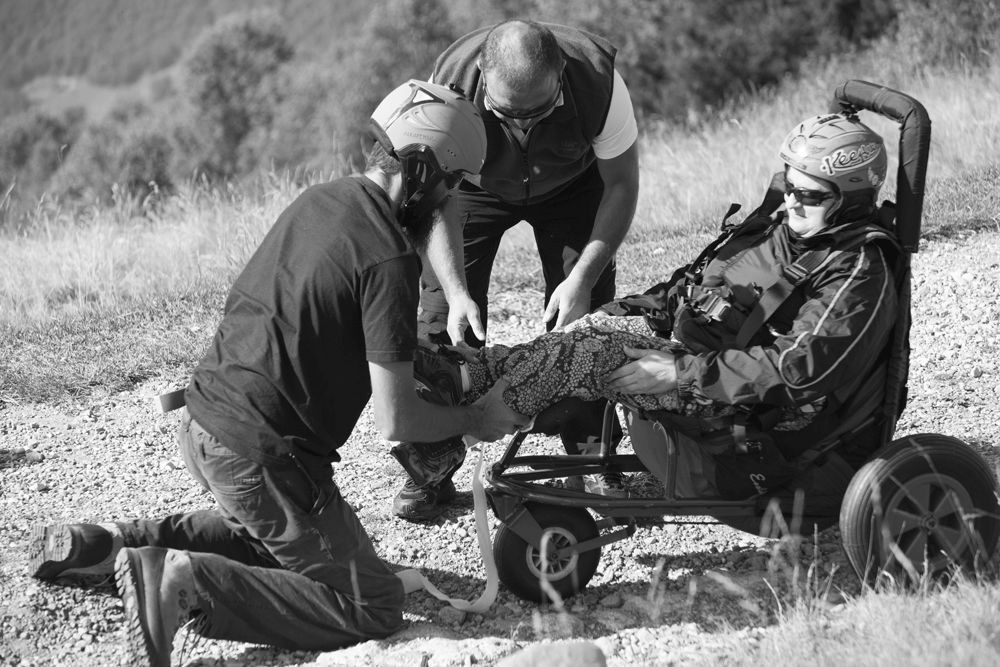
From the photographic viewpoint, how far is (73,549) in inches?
136

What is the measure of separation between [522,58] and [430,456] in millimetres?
1617

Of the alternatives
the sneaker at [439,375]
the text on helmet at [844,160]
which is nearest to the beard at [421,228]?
the sneaker at [439,375]

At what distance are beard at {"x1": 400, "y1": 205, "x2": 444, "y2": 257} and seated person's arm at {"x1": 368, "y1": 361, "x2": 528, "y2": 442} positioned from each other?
450 millimetres

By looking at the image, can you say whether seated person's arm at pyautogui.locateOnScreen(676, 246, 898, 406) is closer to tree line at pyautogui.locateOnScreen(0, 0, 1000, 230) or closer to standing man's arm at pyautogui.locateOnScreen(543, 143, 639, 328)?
standing man's arm at pyautogui.locateOnScreen(543, 143, 639, 328)

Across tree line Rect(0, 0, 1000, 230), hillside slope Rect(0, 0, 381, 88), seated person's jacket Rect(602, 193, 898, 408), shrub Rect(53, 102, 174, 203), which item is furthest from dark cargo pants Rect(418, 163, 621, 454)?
hillside slope Rect(0, 0, 381, 88)

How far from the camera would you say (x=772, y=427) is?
11.2 ft

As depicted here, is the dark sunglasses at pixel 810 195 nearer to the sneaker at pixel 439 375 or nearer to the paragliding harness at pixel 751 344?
the paragliding harness at pixel 751 344

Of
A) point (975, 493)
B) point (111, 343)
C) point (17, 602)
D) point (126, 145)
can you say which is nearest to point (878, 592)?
point (975, 493)

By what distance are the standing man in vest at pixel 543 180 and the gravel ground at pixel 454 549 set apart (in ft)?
1.16

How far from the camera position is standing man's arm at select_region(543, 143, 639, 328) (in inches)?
154

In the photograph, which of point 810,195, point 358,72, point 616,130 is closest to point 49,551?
point 616,130

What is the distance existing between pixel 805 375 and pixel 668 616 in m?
1.07

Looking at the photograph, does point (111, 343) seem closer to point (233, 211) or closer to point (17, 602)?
point (17, 602)

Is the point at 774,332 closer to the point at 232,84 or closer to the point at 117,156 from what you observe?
the point at 117,156
